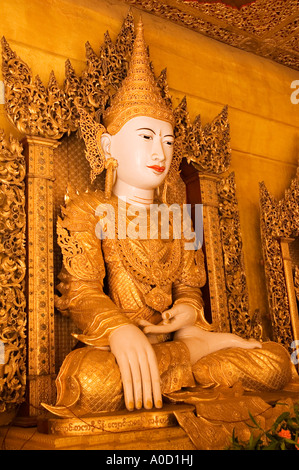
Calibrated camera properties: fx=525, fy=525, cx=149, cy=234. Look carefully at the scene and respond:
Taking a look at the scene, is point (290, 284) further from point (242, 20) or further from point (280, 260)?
point (242, 20)

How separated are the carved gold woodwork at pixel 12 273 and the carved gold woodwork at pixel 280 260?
199 centimetres

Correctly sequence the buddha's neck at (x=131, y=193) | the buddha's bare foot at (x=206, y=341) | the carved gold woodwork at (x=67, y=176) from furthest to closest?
the buddha's neck at (x=131, y=193)
the buddha's bare foot at (x=206, y=341)
the carved gold woodwork at (x=67, y=176)

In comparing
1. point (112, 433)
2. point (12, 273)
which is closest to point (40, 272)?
point (12, 273)

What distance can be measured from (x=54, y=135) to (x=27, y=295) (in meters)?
0.99

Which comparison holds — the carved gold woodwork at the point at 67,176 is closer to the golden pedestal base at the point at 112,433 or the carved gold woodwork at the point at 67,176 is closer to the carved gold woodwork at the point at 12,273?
the carved gold woodwork at the point at 12,273

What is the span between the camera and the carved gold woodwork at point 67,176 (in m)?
2.88

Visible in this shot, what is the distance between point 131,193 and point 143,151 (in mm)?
299

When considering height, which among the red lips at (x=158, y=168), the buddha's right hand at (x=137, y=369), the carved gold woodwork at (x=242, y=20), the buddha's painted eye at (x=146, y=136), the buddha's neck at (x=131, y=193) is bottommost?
the buddha's right hand at (x=137, y=369)

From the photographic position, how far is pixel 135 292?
10.3 ft

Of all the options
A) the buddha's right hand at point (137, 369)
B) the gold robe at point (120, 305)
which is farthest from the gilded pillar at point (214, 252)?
the buddha's right hand at point (137, 369)

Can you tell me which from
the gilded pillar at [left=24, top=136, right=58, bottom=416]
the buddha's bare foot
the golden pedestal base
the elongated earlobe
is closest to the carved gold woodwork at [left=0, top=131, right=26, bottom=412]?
the gilded pillar at [left=24, top=136, right=58, bottom=416]

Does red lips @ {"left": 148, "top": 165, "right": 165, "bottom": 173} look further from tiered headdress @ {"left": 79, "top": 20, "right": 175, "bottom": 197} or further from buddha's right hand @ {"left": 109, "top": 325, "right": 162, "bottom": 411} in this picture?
buddha's right hand @ {"left": 109, "top": 325, "right": 162, "bottom": 411}

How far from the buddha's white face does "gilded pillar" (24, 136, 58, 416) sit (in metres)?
0.43

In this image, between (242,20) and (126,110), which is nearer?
(126,110)
